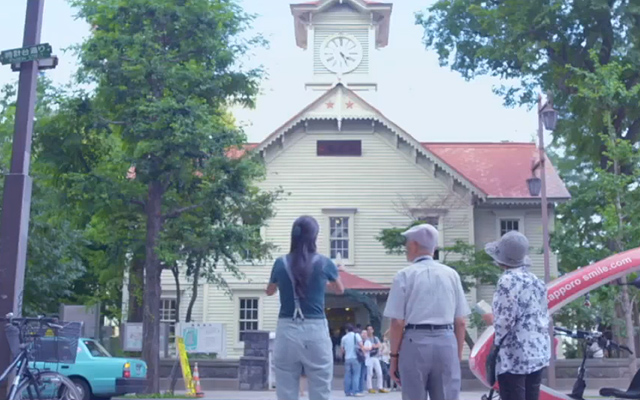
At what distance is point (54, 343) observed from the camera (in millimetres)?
9859

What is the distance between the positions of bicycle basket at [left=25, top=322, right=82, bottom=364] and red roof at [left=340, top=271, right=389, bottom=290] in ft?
75.2

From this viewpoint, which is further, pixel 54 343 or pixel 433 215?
pixel 433 215

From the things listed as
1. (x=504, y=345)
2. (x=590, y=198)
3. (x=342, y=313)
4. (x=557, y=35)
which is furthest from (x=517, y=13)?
(x=504, y=345)

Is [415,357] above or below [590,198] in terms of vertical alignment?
below

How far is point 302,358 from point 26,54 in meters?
7.73

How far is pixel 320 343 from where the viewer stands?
638 centimetres

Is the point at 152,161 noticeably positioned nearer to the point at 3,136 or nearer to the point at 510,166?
the point at 3,136

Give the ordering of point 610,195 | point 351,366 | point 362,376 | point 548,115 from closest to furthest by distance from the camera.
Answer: point 548,115, point 351,366, point 362,376, point 610,195

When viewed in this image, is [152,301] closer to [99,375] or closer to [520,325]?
[99,375]

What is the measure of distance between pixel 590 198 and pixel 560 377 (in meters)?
5.84

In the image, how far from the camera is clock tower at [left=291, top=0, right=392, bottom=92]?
1544 inches

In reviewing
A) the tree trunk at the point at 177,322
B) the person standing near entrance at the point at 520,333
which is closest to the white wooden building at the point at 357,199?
the tree trunk at the point at 177,322

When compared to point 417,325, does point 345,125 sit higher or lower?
higher

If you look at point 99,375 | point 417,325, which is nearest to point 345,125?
point 99,375
